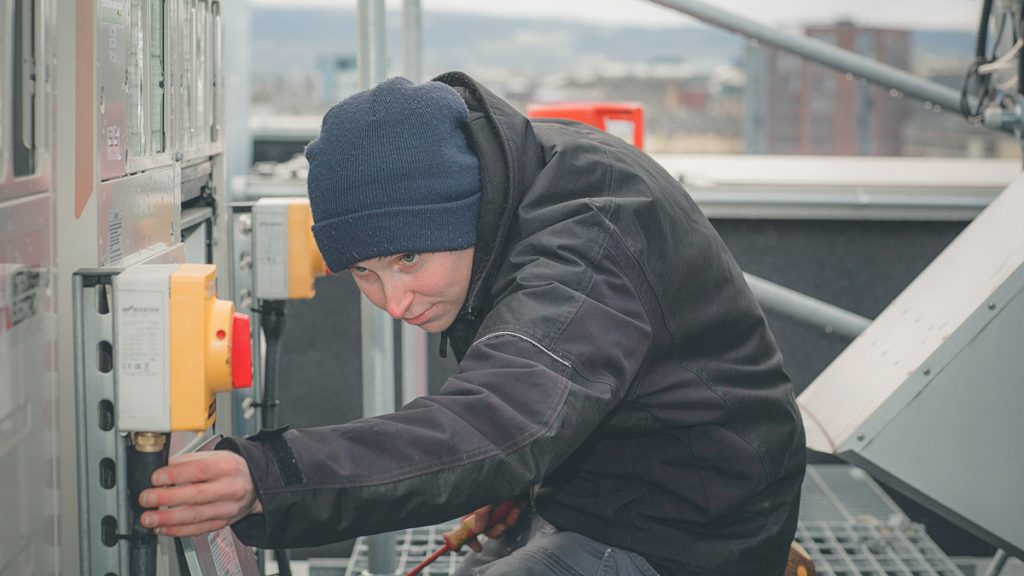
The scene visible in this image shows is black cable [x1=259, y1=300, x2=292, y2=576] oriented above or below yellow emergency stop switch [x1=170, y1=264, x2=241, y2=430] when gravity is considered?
below

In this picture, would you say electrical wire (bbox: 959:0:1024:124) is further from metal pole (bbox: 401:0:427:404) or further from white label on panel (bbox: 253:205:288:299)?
white label on panel (bbox: 253:205:288:299)

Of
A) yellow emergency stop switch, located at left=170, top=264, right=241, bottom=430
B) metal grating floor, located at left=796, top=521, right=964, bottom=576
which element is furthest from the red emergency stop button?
metal grating floor, located at left=796, top=521, right=964, bottom=576

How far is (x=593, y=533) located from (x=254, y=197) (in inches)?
73.8

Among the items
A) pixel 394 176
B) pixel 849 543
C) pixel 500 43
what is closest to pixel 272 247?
pixel 394 176

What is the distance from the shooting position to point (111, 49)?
1.30 meters

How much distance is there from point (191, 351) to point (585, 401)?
398mm

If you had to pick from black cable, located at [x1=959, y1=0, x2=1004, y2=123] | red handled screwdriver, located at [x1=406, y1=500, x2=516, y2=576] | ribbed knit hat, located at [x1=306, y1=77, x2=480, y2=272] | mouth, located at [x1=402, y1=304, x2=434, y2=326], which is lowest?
red handled screwdriver, located at [x1=406, y1=500, x2=516, y2=576]

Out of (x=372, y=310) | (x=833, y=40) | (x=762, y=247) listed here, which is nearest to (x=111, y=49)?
(x=372, y=310)

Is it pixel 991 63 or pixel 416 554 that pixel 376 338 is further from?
pixel 991 63

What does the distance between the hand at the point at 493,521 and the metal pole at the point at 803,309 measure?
3.64 ft

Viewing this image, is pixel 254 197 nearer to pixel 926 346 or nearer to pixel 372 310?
pixel 372 310

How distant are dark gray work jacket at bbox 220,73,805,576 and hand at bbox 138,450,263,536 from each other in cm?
2

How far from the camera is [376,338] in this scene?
2428 millimetres

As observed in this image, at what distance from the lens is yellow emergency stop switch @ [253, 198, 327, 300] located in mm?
1930
